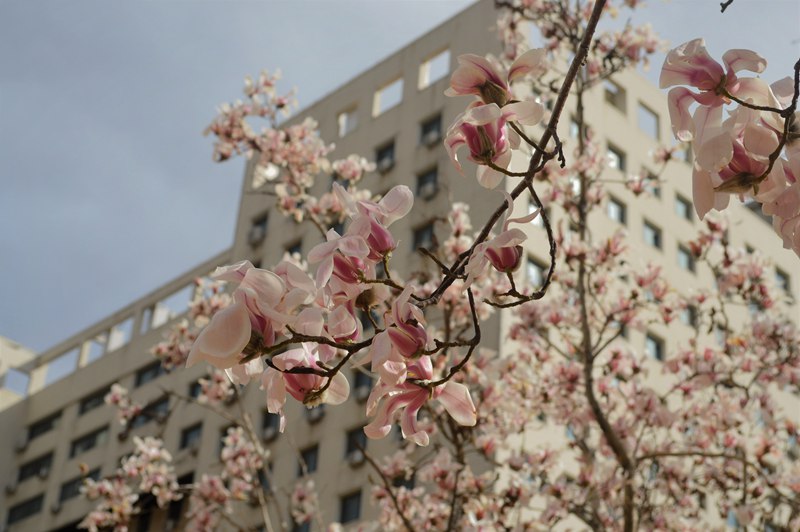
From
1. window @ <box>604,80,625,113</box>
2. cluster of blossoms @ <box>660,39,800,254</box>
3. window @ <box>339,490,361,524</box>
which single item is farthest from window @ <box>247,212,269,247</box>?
cluster of blossoms @ <box>660,39,800,254</box>

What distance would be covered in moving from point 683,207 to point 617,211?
3241 mm

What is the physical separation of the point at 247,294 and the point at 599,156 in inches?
300

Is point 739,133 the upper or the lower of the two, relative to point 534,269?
lower

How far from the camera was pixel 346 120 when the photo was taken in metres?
29.3

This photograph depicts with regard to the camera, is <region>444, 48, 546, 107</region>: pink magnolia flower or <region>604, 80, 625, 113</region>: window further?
<region>604, 80, 625, 113</region>: window

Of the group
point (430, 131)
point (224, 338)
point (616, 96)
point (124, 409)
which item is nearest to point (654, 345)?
point (616, 96)

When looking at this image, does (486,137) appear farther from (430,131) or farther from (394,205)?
(430,131)

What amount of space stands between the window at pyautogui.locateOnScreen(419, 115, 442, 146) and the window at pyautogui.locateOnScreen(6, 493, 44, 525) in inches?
594

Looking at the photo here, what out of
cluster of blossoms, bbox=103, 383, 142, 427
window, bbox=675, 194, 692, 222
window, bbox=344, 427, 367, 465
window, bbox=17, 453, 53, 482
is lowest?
cluster of blossoms, bbox=103, 383, 142, 427

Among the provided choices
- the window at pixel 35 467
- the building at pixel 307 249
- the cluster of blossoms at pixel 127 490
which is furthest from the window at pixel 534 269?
the window at pixel 35 467

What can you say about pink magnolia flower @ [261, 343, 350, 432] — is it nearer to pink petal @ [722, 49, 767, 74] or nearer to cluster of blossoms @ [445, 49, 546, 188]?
cluster of blossoms @ [445, 49, 546, 188]

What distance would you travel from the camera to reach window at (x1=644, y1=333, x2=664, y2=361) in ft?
80.1

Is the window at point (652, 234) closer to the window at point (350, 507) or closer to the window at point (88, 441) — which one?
the window at point (350, 507)

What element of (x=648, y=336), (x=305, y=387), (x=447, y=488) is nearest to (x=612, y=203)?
(x=648, y=336)
